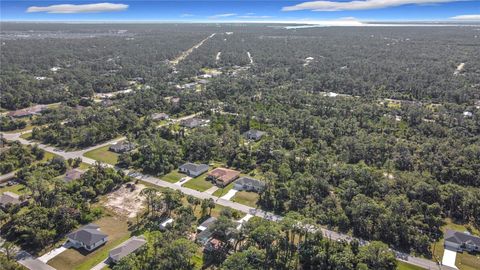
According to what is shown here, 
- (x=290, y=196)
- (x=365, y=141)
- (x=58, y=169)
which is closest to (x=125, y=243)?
(x=290, y=196)

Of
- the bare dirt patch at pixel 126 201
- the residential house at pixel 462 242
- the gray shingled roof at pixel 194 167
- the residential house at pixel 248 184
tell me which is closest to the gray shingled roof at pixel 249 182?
the residential house at pixel 248 184

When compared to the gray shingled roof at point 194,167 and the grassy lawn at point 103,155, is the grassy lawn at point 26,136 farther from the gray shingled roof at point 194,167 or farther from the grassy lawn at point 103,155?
the gray shingled roof at point 194,167

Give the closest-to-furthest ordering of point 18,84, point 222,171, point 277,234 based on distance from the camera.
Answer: point 277,234, point 222,171, point 18,84

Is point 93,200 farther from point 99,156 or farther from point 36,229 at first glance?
point 99,156

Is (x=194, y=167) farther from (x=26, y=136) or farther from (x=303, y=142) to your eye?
(x=26, y=136)

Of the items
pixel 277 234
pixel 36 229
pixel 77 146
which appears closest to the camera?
pixel 277 234

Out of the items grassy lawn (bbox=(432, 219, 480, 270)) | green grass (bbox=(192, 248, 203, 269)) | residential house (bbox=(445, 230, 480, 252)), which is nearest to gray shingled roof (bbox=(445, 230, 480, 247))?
residential house (bbox=(445, 230, 480, 252))

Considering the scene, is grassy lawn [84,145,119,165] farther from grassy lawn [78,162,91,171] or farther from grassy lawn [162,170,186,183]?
grassy lawn [162,170,186,183]
